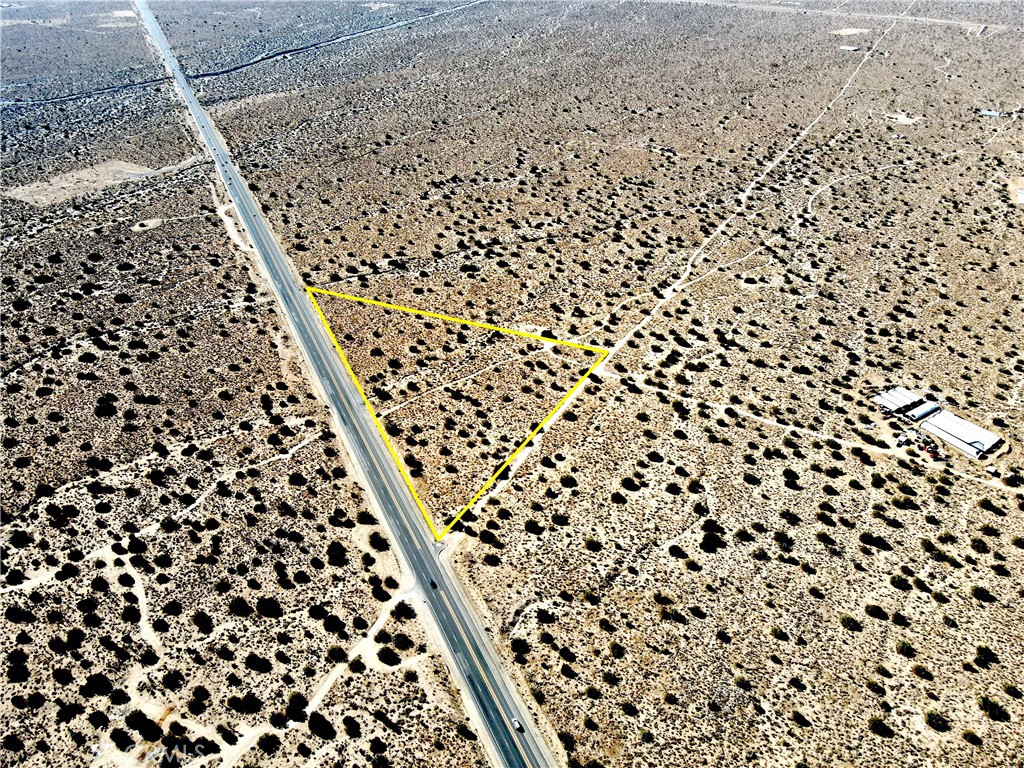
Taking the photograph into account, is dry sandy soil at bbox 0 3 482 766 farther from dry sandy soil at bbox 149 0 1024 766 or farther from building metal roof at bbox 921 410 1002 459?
building metal roof at bbox 921 410 1002 459

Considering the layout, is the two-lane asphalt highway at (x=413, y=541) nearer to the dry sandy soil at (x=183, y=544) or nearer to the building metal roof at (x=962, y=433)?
the dry sandy soil at (x=183, y=544)

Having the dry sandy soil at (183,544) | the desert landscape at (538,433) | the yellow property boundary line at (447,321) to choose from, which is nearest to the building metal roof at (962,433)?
the desert landscape at (538,433)

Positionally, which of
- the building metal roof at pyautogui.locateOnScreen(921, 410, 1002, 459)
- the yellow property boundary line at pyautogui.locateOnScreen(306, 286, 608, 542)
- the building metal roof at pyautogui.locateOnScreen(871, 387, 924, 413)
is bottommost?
the yellow property boundary line at pyautogui.locateOnScreen(306, 286, 608, 542)

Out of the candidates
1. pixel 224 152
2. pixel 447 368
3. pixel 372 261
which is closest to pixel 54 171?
pixel 224 152

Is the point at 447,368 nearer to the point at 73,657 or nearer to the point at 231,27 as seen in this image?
the point at 73,657

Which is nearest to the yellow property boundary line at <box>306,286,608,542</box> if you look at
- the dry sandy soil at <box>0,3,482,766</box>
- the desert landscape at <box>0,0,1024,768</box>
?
the desert landscape at <box>0,0,1024,768</box>

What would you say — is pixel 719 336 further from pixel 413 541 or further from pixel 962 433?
pixel 413 541

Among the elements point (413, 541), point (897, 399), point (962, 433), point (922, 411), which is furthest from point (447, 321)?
point (962, 433)
